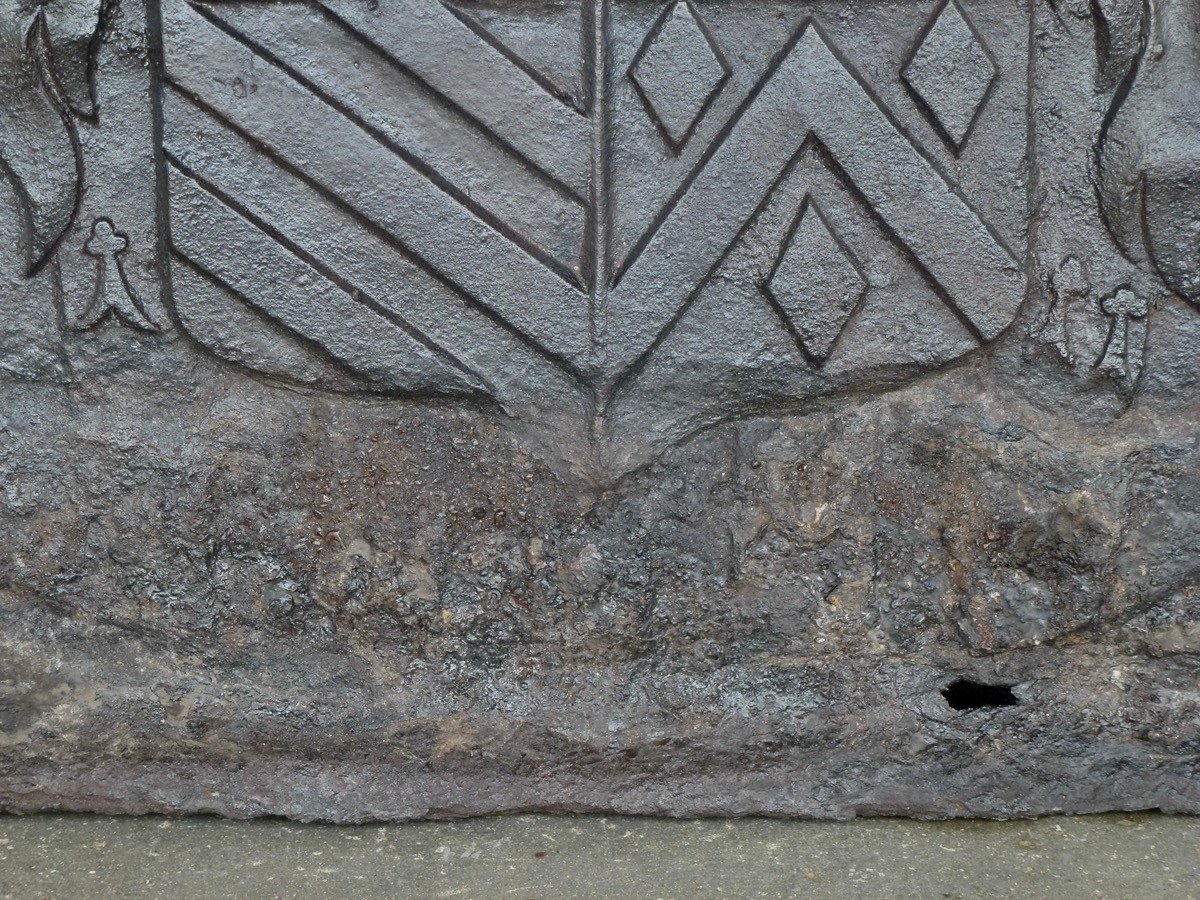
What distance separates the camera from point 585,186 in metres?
1.60

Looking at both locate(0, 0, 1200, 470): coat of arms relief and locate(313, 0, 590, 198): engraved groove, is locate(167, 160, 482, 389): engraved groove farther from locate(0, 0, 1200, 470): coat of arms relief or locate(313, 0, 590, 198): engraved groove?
locate(313, 0, 590, 198): engraved groove

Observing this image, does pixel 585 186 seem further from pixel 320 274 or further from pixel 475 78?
pixel 320 274

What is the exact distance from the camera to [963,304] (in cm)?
161

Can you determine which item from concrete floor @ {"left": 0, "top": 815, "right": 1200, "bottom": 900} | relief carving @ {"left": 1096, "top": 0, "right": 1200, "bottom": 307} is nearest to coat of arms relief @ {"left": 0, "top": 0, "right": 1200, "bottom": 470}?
relief carving @ {"left": 1096, "top": 0, "right": 1200, "bottom": 307}

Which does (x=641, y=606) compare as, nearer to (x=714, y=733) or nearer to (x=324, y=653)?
(x=714, y=733)

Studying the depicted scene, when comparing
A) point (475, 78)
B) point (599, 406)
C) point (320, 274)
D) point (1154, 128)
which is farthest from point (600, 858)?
point (1154, 128)

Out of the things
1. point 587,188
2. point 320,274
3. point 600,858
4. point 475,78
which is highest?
point 475,78

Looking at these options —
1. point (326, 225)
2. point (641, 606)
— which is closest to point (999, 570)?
point (641, 606)

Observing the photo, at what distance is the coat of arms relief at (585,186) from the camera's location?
1573mm

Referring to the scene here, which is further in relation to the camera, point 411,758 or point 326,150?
point 411,758

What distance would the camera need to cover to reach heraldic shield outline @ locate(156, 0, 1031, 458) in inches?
62.1

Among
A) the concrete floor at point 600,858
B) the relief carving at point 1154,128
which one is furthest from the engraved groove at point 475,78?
the concrete floor at point 600,858

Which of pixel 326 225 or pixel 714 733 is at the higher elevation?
pixel 326 225

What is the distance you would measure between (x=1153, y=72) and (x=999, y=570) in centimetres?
63
